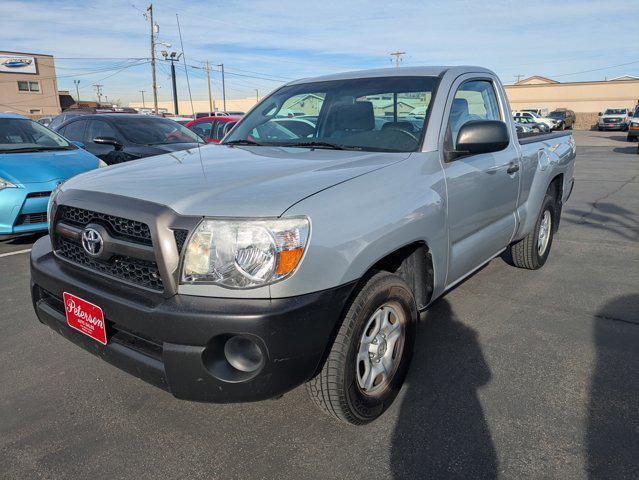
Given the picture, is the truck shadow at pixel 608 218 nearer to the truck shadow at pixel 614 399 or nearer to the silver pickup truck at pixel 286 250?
the truck shadow at pixel 614 399

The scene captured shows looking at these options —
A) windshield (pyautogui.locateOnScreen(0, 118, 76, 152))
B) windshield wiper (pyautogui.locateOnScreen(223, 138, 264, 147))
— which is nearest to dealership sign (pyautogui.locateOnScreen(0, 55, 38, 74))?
windshield (pyautogui.locateOnScreen(0, 118, 76, 152))

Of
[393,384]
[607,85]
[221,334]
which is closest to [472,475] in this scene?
[393,384]

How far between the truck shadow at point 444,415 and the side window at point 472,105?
4.33 feet

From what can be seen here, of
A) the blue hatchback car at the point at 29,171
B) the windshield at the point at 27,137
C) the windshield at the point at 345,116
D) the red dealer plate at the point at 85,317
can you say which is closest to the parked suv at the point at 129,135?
the windshield at the point at 27,137

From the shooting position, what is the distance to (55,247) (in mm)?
2611

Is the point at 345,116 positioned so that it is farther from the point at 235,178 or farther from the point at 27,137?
the point at 27,137

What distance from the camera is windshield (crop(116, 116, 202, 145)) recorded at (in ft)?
25.5

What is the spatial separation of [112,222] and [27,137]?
5306 mm

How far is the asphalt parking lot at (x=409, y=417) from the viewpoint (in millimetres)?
2172

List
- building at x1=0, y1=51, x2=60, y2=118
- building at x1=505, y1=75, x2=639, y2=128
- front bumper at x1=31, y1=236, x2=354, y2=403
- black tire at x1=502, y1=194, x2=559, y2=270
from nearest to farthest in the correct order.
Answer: front bumper at x1=31, y1=236, x2=354, y2=403 → black tire at x1=502, y1=194, x2=559, y2=270 → building at x1=0, y1=51, x2=60, y2=118 → building at x1=505, y1=75, x2=639, y2=128

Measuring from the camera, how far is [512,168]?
3.67 m

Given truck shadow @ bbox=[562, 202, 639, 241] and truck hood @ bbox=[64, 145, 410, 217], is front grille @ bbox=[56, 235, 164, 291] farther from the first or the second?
truck shadow @ bbox=[562, 202, 639, 241]

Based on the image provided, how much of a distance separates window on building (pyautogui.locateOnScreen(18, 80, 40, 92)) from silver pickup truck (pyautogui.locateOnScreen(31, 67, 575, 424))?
59.2 metres

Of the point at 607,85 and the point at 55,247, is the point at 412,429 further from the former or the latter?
the point at 607,85
